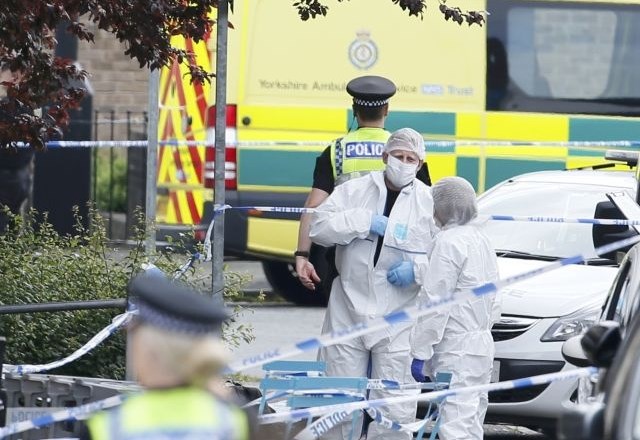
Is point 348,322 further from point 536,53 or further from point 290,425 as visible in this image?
point 536,53

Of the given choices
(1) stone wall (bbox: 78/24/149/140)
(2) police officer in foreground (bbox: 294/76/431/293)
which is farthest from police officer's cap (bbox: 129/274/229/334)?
(1) stone wall (bbox: 78/24/149/140)

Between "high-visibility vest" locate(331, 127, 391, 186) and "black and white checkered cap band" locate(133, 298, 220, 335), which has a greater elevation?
"high-visibility vest" locate(331, 127, 391, 186)

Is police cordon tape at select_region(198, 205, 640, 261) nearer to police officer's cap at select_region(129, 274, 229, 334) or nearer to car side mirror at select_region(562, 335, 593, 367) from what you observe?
car side mirror at select_region(562, 335, 593, 367)

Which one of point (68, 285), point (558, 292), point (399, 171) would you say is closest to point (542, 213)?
point (558, 292)

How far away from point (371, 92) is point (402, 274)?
3.20ft

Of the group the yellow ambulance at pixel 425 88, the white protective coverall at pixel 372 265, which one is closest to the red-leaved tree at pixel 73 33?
the white protective coverall at pixel 372 265

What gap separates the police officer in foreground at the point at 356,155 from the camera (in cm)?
739

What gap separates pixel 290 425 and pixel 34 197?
443 inches

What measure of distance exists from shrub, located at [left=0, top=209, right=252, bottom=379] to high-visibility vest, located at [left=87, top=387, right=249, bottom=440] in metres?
4.44

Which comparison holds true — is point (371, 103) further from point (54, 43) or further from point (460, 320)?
point (54, 43)

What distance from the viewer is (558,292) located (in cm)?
805

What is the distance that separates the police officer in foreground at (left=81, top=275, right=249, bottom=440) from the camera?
2.86 metres

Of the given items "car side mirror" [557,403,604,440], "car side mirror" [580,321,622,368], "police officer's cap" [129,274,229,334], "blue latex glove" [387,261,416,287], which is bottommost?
"blue latex glove" [387,261,416,287]

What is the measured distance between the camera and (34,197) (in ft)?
55.5
